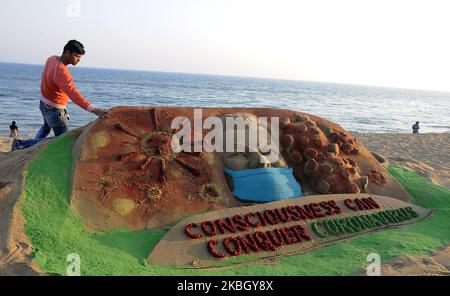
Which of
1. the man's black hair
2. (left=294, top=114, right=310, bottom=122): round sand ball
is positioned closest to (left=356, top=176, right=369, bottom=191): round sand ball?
(left=294, top=114, right=310, bottom=122): round sand ball

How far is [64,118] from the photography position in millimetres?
4688

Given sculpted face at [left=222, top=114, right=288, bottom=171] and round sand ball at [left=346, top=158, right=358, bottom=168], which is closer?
sculpted face at [left=222, top=114, right=288, bottom=171]

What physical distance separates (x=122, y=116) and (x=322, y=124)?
293 cm

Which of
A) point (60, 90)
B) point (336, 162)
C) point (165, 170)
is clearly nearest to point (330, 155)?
point (336, 162)

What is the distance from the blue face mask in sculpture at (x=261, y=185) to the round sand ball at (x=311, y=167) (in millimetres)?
414

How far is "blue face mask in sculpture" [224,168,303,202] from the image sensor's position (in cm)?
443

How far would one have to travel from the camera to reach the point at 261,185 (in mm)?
4488

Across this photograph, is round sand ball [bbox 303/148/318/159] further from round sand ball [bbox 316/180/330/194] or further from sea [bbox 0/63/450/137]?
sea [bbox 0/63/450/137]

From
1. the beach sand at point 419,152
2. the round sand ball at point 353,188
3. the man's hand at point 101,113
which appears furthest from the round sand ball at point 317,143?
the beach sand at point 419,152

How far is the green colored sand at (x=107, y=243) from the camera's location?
3.21 meters

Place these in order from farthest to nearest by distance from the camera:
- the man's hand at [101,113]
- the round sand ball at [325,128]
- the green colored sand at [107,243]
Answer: the round sand ball at [325,128], the man's hand at [101,113], the green colored sand at [107,243]

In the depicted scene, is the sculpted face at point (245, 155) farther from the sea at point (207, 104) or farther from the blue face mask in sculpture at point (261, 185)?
the sea at point (207, 104)

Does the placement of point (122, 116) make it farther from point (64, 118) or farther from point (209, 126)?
point (209, 126)

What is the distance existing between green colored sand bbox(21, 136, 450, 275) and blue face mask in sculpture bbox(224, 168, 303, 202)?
0.86 metres
